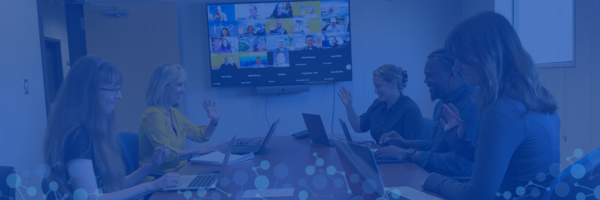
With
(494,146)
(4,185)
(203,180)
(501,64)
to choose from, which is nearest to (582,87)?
(501,64)

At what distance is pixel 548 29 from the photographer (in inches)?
130

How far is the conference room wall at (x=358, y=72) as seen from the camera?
14.4ft

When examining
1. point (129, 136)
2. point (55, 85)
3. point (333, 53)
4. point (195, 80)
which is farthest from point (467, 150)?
point (55, 85)

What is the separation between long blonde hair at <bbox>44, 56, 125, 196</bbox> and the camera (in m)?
1.30

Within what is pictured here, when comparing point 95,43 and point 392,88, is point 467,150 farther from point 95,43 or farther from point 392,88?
point 95,43

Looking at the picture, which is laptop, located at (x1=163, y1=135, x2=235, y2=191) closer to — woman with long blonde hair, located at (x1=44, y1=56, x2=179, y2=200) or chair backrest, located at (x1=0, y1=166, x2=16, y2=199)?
woman with long blonde hair, located at (x1=44, y1=56, x2=179, y2=200)

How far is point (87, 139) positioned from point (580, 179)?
1416mm

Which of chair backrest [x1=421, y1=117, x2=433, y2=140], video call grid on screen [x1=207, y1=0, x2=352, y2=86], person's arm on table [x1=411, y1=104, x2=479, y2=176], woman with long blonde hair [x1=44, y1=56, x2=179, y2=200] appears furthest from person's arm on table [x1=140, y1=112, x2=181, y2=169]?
video call grid on screen [x1=207, y1=0, x2=352, y2=86]

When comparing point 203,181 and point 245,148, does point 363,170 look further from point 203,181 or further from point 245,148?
point 245,148

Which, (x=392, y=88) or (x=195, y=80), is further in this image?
(x=195, y=80)

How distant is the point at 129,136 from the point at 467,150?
190 centimetres

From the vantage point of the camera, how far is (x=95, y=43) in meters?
4.18

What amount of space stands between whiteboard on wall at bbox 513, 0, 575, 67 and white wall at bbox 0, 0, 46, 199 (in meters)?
3.71

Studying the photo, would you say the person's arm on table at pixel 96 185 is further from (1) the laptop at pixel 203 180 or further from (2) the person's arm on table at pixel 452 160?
(2) the person's arm on table at pixel 452 160
